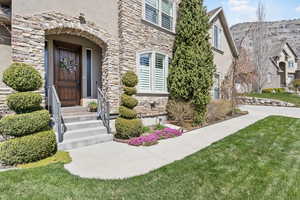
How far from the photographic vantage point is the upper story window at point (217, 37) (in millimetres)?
13160

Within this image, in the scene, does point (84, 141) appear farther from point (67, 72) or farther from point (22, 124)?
point (67, 72)

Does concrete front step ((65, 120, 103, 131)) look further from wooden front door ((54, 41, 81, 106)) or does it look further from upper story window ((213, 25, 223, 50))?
upper story window ((213, 25, 223, 50))

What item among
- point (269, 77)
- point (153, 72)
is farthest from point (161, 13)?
point (269, 77)

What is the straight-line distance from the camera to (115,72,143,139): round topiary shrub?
628 centimetres

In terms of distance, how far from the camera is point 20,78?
13.8 feet

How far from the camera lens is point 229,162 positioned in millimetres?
4141

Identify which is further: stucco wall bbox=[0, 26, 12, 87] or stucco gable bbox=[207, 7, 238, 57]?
stucco gable bbox=[207, 7, 238, 57]

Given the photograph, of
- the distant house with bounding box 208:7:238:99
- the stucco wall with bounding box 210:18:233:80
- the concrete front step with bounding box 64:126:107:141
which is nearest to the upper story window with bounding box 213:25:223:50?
the distant house with bounding box 208:7:238:99

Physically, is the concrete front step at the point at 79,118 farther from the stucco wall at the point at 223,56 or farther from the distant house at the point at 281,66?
the distant house at the point at 281,66

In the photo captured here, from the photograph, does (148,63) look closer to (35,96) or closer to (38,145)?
(35,96)

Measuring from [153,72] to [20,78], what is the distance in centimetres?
551

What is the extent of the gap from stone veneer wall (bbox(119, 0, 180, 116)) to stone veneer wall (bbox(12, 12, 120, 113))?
42cm

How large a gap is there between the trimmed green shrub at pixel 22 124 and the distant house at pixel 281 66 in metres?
32.1

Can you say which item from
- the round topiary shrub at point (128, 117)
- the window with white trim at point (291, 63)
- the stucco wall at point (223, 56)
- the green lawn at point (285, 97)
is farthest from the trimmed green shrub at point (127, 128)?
the window with white trim at point (291, 63)
